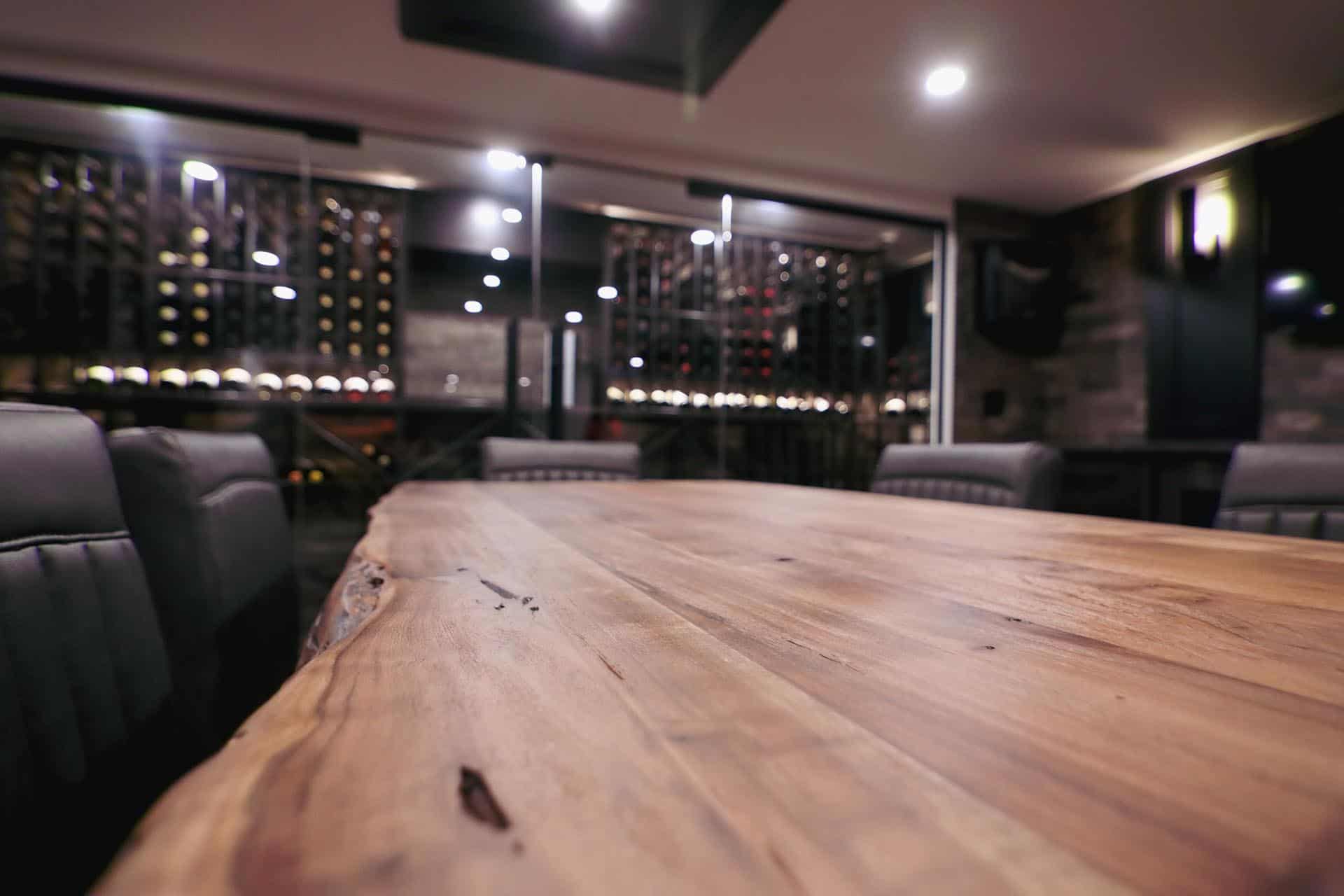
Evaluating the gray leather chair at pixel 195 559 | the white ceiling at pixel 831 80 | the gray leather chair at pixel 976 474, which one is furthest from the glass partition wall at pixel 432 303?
the gray leather chair at pixel 195 559

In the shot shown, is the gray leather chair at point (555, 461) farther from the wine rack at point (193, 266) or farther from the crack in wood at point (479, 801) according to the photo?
the wine rack at point (193, 266)

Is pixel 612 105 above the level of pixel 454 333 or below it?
above

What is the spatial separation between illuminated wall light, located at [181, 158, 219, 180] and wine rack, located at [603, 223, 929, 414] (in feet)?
7.64

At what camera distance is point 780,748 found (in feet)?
0.70

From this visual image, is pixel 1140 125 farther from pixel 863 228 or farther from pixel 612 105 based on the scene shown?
pixel 612 105

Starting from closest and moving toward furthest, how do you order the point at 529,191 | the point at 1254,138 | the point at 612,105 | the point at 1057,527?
the point at 1057,527, the point at 612,105, the point at 1254,138, the point at 529,191

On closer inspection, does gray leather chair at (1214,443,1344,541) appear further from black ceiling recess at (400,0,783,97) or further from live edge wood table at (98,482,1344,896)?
black ceiling recess at (400,0,783,97)

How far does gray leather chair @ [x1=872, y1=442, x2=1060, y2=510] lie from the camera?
1.47m

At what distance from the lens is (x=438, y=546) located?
685 millimetres

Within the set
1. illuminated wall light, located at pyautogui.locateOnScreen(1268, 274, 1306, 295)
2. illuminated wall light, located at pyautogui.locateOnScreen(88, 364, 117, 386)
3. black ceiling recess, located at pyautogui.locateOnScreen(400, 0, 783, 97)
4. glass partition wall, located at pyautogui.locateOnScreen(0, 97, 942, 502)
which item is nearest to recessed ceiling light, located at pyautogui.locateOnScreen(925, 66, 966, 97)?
black ceiling recess, located at pyautogui.locateOnScreen(400, 0, 783, 97)

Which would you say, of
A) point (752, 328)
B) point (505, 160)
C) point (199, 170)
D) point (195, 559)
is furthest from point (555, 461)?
point (199, 170)

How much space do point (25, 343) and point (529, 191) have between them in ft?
9.29

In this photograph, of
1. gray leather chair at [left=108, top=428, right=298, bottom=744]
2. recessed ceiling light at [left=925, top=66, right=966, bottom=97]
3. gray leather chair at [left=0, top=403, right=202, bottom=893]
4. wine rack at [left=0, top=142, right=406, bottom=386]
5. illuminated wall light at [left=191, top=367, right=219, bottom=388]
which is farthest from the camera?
illuminated wall light at [left=191, top=367, right=219, bottom=388]

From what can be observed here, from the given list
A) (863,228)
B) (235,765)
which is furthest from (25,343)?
(863,228)
